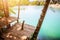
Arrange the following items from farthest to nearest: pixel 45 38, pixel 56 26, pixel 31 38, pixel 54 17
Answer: pixel 54 17 → pixel 56 26 → pixel 45 38 → pixel 31 38

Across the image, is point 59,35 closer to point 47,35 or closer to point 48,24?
point 47,35

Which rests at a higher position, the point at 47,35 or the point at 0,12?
the point at 0,12

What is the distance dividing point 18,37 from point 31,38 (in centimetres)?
56

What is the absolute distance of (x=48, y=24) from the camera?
10094mm

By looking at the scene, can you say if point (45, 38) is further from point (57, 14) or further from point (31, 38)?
point (57, 14)

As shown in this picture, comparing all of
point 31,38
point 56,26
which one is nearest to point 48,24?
point 56,26

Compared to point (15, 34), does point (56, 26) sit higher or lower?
lower

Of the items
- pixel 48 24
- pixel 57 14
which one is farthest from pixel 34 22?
pixel 57 14

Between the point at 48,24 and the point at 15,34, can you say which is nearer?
the point at 15,34

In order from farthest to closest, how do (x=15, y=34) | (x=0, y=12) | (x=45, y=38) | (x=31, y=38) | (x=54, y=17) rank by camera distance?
(x=54, y=17), (x=45, y=38), (x=0, y=12), (x=15, y=34), (x=31, y=38)

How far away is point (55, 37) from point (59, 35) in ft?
1.90

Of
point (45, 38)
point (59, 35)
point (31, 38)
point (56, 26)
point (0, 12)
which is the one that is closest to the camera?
point (31, 38)

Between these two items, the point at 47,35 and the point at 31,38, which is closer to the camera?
the point at 31,38

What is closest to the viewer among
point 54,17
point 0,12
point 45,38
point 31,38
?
point 31,38
